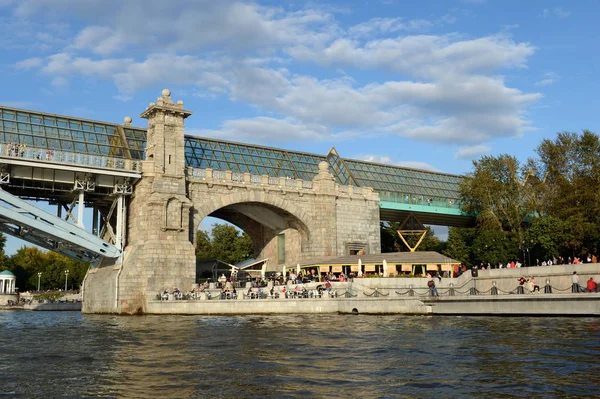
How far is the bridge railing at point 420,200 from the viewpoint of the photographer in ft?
229

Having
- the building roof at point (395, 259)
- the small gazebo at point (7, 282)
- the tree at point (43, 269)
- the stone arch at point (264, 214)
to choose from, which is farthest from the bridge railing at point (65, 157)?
the tree at point (43, 269)

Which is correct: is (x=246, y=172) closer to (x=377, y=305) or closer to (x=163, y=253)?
(x=163, y=253)

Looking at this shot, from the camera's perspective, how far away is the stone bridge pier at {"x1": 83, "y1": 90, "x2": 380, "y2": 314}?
162 feet

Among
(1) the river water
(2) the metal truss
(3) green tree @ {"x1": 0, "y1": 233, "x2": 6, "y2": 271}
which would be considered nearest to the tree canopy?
(1) the river water

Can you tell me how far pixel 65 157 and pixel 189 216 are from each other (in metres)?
11.1

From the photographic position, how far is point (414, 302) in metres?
39.7

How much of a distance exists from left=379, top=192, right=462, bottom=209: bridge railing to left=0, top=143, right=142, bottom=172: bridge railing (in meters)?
29.8

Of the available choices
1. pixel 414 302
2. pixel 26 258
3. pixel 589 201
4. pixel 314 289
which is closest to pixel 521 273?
pixel 414 302

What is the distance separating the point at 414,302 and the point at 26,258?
347 ft

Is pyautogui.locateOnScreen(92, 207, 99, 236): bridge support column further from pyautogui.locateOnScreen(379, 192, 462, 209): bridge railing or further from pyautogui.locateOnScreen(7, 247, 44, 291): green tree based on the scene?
pyautogui.locateOnScreen(7, 247, 44, 291): green tree

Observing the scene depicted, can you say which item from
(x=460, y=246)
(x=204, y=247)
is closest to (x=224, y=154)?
(x=460, y=246)

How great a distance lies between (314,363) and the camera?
1794cm

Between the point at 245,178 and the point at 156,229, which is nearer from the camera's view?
the point at 156,229

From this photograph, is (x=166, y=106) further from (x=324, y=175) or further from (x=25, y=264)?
(x=25, y=264)
